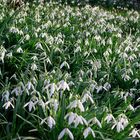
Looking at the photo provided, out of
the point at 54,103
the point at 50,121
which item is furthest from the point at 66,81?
the point at 50,121

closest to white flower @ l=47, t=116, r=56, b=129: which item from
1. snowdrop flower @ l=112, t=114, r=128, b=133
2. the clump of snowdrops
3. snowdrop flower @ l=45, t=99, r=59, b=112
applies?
the clump of snowdrops

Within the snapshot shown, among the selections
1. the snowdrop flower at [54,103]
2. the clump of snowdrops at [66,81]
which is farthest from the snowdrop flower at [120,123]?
the snowdrop flower at [54,103]

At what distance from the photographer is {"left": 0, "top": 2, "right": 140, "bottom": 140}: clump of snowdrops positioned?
318 centimetres

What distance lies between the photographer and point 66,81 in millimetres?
3816

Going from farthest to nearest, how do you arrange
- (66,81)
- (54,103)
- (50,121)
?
1. (66,81)
2. (54,103)
3. (50,121)

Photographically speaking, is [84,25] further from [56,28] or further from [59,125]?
[59,125]

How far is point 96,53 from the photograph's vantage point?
5.55m

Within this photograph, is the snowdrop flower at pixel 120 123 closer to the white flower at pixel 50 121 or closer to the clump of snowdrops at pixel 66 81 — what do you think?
the clump of snowdrops at pixel 66 81

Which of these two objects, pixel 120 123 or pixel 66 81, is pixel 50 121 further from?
pixel 66 81

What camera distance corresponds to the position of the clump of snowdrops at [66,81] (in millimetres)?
3182

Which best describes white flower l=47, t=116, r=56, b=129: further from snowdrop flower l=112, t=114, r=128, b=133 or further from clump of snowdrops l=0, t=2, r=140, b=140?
snowdrop flower l=112, t=114, r=128, b=133

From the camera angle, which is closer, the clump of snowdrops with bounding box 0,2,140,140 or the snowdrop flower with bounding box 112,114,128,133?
the snowdrop flower with bounding box 112,114,128,133

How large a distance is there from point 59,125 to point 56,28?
3339 millimetres

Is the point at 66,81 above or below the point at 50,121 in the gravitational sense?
above
